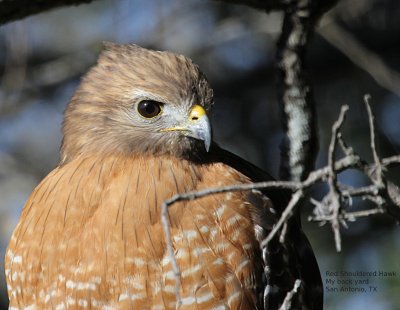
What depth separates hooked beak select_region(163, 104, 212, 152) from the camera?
556 cm

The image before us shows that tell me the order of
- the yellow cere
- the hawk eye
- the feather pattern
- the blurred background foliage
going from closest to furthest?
the feather pattern, the yellow cere, the hawk eye, the blurred background foliage

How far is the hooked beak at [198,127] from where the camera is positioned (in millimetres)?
5559

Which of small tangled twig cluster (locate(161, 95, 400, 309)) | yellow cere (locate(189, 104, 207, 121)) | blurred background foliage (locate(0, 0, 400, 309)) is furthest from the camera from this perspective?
blurred background foliage (locate(0, 0, 400, 309))

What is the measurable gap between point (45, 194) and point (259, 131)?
351 centimetres

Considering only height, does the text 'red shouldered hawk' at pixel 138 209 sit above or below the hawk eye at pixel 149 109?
below

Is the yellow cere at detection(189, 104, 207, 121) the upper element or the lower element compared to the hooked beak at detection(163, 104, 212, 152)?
upper

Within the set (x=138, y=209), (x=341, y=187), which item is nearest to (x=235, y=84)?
(x=138, y=209)

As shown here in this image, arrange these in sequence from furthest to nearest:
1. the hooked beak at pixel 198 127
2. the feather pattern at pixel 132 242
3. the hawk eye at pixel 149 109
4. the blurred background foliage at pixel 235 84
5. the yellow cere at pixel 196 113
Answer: the blurred background foliage at pixel 235 84 < the hawk eye at pixel 149 109 < the yellow cere at pixel 196 113 < the hooked beak at pixel 198 127 < the feather pattern at pixel 132 242

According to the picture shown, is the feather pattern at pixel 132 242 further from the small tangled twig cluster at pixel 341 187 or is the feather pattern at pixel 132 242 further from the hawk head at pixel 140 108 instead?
the small tangled twig cluster at pixel 341 187

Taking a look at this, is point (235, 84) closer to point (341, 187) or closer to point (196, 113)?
point (196, 113)

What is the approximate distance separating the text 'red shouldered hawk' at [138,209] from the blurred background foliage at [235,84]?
2.27 metres

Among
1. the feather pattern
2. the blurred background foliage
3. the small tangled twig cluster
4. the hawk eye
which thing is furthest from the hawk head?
the blurred background foliage

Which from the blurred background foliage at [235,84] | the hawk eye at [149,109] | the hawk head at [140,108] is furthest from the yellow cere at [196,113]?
the blurred background foliage at [235,84]

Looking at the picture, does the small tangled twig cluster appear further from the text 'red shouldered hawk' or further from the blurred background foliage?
the blurred background foliage
